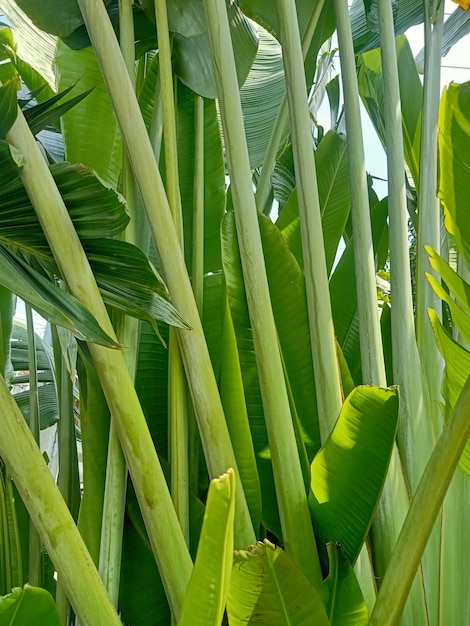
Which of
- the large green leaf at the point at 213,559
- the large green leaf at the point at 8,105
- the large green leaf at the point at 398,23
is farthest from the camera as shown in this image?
the large green leaf at the point at 398,23

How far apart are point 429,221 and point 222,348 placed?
0.28 metres

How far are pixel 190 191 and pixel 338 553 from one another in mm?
413

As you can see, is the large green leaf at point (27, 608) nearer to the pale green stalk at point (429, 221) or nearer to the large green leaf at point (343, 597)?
the large green leaf at point (343, 597)

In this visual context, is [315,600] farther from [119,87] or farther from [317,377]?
[119,87]

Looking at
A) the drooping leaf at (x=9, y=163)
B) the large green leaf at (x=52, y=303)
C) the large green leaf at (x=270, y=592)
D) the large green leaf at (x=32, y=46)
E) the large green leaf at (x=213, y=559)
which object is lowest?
the large green leaf at (x=270, y=592)

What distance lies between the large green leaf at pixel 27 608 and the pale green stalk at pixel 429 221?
1.33 feet

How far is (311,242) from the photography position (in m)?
0.53

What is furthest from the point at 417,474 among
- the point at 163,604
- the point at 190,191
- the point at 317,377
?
the point at 190,191

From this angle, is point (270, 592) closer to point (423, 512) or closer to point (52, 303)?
point (423, 512)

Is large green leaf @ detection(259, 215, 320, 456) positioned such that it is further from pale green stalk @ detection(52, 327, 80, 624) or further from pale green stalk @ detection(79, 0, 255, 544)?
pale green stalk @ detection(52, 327, 80, 624)

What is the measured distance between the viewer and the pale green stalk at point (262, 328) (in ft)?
1.56

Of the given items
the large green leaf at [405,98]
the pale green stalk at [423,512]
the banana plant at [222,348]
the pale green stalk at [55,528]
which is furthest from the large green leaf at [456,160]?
the large green leaf at [405,98]

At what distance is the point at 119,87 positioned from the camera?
46 cm

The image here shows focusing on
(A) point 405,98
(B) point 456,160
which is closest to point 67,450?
(B) point 456,160
